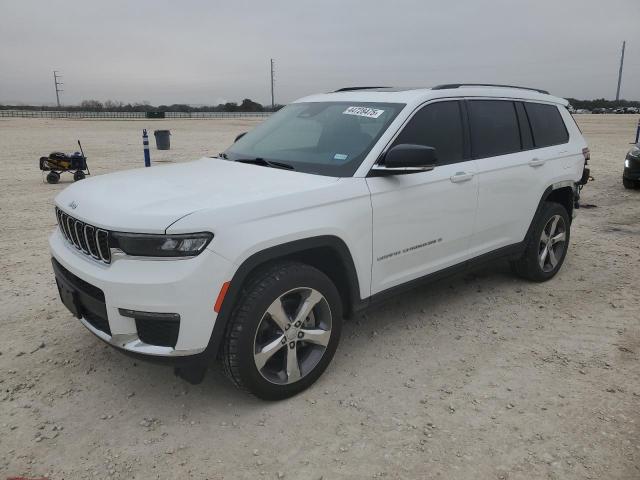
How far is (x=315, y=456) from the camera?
107 inches

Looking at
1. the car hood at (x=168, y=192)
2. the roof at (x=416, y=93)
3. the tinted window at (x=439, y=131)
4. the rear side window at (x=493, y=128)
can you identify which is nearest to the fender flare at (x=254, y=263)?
the car hood at (x=168, y=192)

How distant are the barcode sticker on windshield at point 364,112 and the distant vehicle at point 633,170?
8.65 metres

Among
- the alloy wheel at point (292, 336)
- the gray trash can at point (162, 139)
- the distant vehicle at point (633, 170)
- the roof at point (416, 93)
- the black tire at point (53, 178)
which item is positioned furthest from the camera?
the gray trash can at point (162, 139)

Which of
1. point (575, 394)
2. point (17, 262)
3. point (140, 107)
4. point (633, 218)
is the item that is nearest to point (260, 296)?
point (575, 394)

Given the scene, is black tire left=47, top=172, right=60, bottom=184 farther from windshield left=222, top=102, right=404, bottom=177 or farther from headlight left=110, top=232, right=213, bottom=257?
headlight left=110, top=232, right=213, bottom=257

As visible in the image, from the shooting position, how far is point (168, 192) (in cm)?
299

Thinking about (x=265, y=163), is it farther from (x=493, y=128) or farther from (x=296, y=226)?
(x=493, y=128)

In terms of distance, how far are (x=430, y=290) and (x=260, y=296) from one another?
2.55m

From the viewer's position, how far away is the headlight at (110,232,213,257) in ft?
8.52

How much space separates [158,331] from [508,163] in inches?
126

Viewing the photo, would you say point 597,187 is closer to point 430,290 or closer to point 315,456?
point 430,290

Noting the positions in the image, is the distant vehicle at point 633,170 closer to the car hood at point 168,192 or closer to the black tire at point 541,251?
the black tire at point 541,251

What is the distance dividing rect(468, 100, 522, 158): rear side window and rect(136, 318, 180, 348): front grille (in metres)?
2.75

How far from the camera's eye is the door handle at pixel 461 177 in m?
3.90
